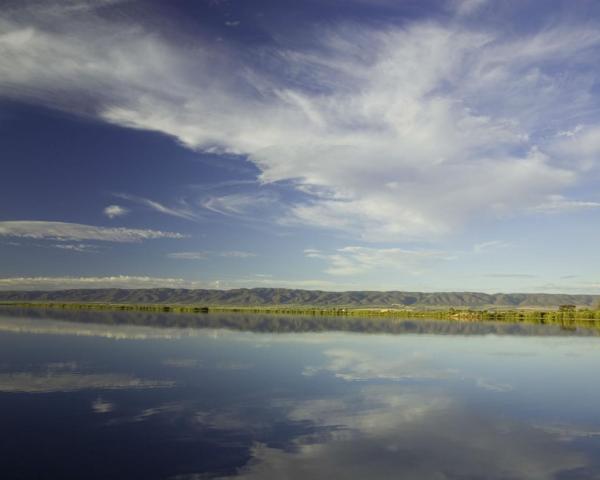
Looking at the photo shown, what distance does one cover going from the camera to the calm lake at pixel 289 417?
48.6ft

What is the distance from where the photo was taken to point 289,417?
2072cm

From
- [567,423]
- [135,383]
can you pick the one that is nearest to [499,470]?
[567,423]

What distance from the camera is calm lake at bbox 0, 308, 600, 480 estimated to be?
14805 mm

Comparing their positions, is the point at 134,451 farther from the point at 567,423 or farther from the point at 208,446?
the point at 567,423

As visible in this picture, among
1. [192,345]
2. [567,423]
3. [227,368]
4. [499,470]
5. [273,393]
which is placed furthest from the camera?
[192,345]

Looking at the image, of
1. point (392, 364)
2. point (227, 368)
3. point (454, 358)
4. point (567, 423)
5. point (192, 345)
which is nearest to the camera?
point (567, 423)

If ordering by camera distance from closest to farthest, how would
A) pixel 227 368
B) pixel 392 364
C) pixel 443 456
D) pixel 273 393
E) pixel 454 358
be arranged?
pixel 443 456, pixel 273 393, pixel 227 368, pixel 392 364, pixel 454 358

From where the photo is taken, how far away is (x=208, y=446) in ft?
53.5

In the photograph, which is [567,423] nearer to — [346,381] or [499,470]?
[499,470]

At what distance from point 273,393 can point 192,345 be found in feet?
80.1

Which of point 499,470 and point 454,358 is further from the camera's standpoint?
point 454,358

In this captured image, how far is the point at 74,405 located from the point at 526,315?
459 ft

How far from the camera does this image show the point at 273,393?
2573cm

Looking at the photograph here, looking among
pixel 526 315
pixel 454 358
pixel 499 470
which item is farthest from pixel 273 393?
pixel 526 315
